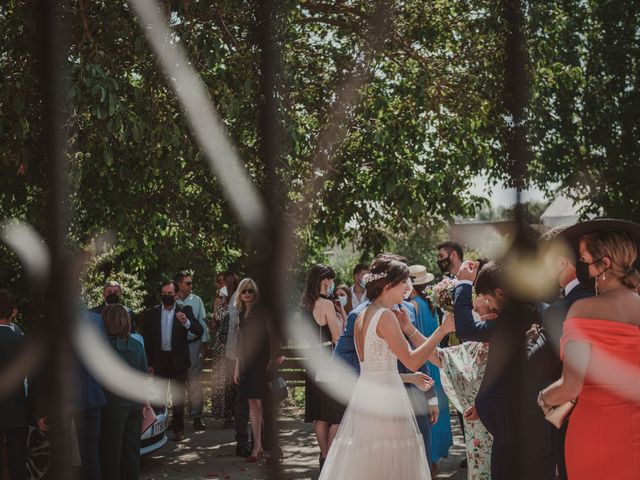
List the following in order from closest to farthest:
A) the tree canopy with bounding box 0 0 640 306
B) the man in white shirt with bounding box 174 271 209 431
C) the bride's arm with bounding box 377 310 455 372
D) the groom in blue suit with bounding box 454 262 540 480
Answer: the groom in blue suit with bounding box 454 262 540 480, the bride's arm with bounding box 377 310 455 372, the tree canopy with bounding box 0 0 640 306, the man in white shirt with bounding box 174 271 209 431

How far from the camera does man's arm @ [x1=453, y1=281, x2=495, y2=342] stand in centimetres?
412

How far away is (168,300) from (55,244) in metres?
7.54

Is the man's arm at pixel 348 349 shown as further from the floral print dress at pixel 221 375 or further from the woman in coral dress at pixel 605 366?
the floral print dress at pixel 221 375

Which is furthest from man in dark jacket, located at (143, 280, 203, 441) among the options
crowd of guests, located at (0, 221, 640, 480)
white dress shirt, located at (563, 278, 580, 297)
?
white dress shirt, located at (563, 278, 580, 297)

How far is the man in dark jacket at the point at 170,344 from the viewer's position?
935 cm

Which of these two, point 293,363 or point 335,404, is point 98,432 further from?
point 293,363

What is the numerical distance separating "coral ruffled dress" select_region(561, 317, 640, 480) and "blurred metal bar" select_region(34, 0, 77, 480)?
1.86m

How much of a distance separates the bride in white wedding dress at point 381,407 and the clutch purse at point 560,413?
1.25 m

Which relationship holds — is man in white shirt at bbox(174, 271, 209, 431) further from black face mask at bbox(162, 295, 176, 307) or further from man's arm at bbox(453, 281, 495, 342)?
man's arm at bbox(453, 281, 495, 342)

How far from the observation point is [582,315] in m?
3.10

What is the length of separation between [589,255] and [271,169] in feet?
5.58

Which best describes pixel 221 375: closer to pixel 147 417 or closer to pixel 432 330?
pixel 147 417

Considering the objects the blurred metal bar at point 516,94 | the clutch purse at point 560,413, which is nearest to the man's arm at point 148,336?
the clutch purse at point 560,413

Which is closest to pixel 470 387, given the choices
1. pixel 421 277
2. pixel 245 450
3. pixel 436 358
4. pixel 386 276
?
pixel 436 358
